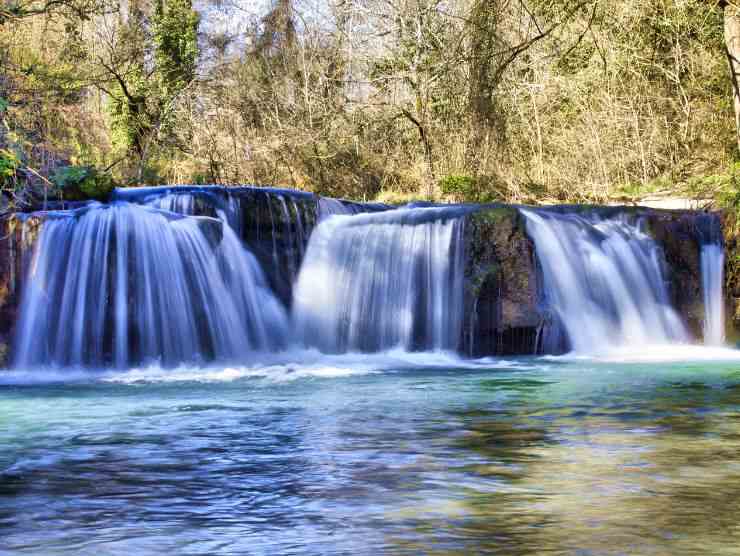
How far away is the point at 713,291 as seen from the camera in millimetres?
17516

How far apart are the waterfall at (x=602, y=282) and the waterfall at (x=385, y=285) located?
4.33 feet

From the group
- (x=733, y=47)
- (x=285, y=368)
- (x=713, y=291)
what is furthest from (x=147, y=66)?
(x=285, y=368)

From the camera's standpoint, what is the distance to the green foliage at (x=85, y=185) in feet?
53.8

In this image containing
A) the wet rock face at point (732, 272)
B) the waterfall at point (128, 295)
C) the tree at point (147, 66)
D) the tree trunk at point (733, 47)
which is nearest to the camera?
the waterfall at point (128, 295)

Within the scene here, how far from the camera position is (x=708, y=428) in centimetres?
803

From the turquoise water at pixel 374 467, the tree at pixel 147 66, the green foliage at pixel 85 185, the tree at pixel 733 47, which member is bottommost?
the turquoise water at pixel 374 467

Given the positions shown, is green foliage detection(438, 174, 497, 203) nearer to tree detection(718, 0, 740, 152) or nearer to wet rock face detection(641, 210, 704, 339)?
wet rock face detection(641, 210, 704, 339)

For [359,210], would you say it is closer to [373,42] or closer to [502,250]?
[502,250]

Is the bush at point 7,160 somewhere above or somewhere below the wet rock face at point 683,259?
above

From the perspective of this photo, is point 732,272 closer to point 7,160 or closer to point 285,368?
point 285,368

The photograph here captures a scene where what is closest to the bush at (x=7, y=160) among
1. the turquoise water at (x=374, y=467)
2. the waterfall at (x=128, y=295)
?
Result: the waterfall at (x=128, y=295)

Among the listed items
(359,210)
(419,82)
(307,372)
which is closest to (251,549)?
(307,372)

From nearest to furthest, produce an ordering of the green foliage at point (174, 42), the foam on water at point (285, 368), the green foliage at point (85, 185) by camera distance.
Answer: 1. the foam on water at point (285, 368)
2. the green foliage at point (85, 185)
3. the green foliage at point (174, 42)

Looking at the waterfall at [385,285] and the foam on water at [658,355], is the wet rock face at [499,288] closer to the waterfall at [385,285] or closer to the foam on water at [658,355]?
the waterfall at [385,285]
